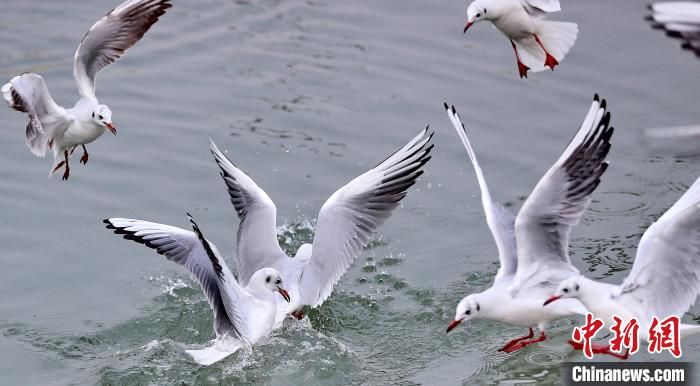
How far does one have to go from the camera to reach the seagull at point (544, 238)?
7.00m

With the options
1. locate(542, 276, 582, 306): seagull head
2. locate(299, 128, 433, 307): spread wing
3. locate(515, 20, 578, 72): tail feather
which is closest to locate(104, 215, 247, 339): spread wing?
locate(299, 128, 433, 307): spread wing

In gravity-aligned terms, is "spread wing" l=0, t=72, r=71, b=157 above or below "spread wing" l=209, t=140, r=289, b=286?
above

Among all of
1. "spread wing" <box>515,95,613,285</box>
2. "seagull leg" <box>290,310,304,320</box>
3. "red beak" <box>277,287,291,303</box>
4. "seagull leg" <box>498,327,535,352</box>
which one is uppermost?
"spread wing" <box>515,95,613,285</box>

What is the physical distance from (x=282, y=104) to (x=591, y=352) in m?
4.64

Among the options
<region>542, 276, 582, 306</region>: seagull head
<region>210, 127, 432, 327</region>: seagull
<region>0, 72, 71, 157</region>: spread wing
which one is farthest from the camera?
<region>210, 127, 432, 327</region>: seagull

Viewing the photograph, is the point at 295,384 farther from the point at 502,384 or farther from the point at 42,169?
the point at 42,169

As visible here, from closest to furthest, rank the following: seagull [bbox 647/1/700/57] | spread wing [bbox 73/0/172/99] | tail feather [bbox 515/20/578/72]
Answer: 1. seagull [bbox 647/1/700/57]
2. tail feather [bbox 515/20/578/72]
3. spread wing [bbox 73/0/172/99]

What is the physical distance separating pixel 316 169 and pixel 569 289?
3.60 meters

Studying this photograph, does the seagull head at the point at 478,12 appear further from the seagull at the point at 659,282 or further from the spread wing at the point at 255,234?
the spread wing at the point at 255,234

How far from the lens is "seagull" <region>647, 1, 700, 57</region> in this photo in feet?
21.1

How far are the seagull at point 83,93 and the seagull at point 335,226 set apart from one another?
3.88ft

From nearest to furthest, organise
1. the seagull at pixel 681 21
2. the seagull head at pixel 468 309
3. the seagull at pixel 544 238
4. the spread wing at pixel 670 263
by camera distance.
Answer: the seagull at pixel 681 21 < the spread wing at pixel 670 263 < the seagull at pixel 544 238 < the seagull head at pixel 468 309

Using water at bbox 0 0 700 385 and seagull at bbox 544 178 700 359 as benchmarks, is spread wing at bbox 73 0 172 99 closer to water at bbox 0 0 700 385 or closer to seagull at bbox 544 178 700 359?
water at bbox 0 0 700 385

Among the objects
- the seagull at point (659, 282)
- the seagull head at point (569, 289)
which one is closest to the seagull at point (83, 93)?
the seagull head at point (569, 289)
